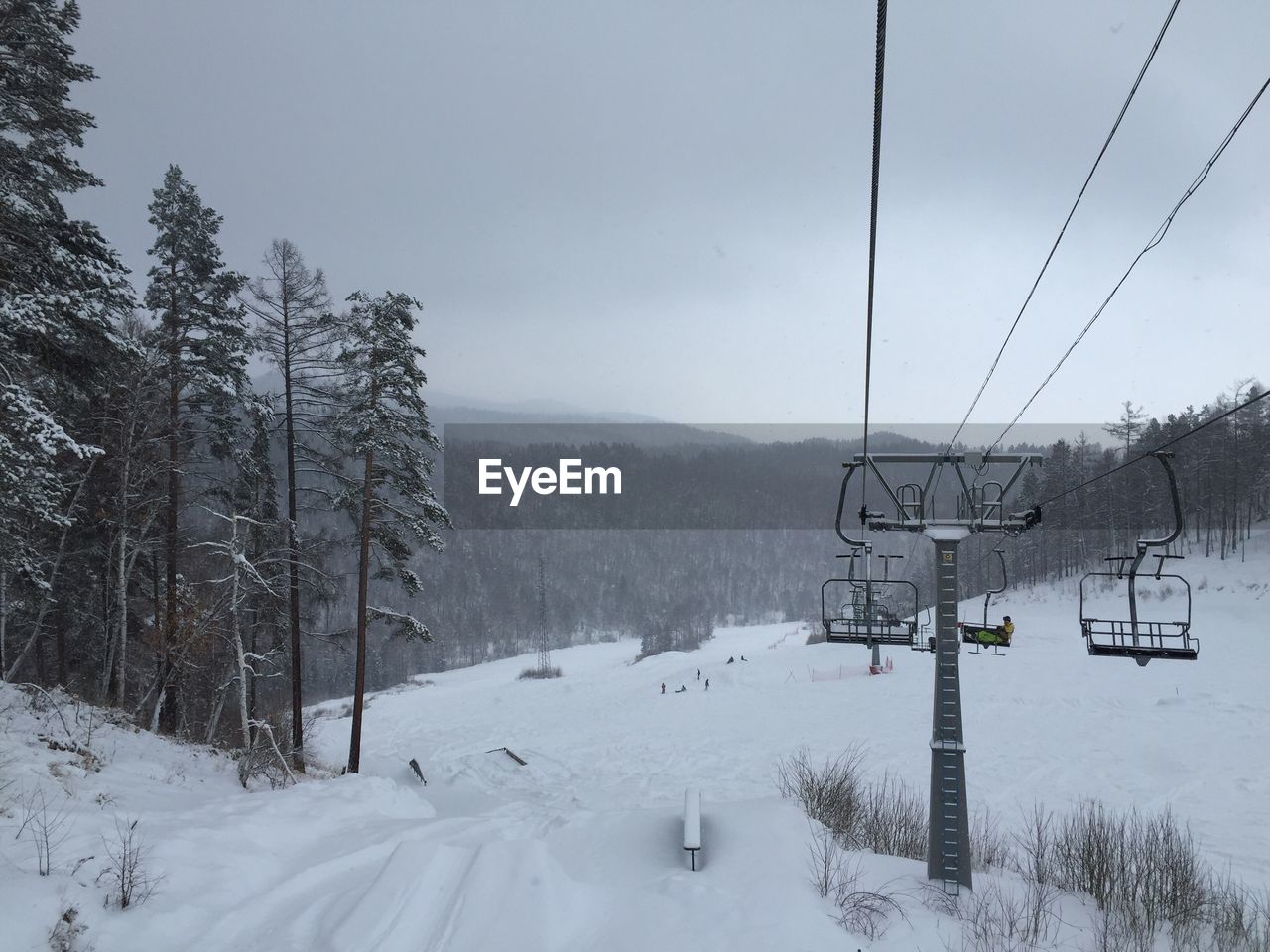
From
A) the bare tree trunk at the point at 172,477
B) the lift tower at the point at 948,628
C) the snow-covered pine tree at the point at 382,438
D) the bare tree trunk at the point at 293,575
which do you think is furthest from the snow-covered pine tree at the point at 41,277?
the lift tower at the point at 948,628

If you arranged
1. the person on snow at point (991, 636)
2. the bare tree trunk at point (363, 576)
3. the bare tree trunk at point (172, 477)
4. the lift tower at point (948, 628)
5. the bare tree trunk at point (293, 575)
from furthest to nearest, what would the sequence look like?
1. the bare tree trunk at point (363, 576)
2. the bare tree trunk at point (293, 575)
3. the bare tree trunk at point (172, 477)
4. the person on snow at point (991, 636)
5. the lift tower at point (948, 628)

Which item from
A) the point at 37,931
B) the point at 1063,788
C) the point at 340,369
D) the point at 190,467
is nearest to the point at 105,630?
the point at 190,467

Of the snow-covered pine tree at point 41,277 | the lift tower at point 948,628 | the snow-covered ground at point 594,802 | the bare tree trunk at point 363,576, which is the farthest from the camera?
the bare tree trunk at point 363,576

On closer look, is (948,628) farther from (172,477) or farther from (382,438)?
(172,477)

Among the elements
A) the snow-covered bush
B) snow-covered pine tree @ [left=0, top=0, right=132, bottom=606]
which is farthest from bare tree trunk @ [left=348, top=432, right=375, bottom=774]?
the snow-covered bush

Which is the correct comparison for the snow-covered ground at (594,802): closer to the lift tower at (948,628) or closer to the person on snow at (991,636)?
the lift tower at (948,628)

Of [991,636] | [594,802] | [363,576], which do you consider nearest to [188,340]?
[363,576]

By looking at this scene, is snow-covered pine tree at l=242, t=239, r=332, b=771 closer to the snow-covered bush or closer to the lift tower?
the snow-covered bush

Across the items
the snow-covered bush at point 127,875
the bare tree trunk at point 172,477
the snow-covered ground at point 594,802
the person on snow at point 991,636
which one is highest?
the bare tree trunk at point 172,477
